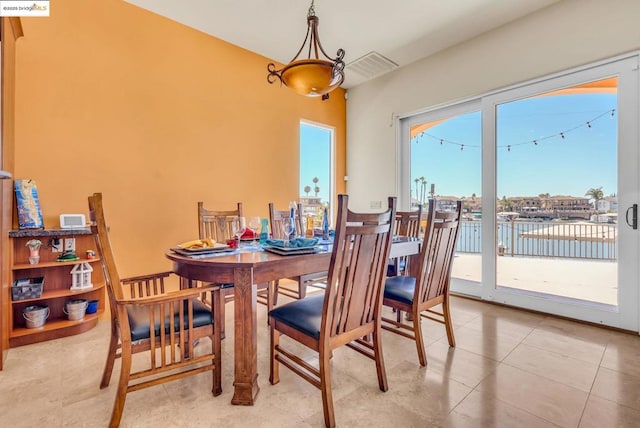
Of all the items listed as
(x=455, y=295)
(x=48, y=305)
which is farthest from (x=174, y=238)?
(x=455, y=295)

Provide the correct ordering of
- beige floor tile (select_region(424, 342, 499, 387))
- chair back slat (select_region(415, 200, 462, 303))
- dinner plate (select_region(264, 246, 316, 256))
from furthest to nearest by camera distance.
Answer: chair back slat (select_region(415, 200, 462, 303)) → beige floor tile (select_region(424, 342, 499, 387)) → dinner plate (select_region(264, 246, 316, 256))

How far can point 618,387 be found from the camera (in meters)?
1.75

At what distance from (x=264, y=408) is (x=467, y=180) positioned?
10.7 ft

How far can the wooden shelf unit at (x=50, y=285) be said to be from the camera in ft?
7.43

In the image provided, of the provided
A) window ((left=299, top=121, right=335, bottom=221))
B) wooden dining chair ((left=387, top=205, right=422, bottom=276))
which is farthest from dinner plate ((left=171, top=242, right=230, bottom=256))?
window ((left=299, top=121, right=335, bottom=221))

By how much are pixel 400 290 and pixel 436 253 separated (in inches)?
14.2

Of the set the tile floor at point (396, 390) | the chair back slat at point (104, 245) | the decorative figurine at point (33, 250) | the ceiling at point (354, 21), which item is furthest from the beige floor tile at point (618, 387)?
the decorative figurine at point (33, 250)

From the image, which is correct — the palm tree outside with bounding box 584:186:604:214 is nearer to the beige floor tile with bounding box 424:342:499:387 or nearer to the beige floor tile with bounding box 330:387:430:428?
the beige floor tile with bounding box 424:342:499:387

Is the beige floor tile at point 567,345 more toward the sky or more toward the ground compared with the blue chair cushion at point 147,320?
more toward the ground

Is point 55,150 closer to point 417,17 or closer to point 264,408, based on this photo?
point 264,408

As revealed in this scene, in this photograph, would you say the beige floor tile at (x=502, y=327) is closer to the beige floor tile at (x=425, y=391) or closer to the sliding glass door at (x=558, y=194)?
the sliding glass door at (x=558, y=194)

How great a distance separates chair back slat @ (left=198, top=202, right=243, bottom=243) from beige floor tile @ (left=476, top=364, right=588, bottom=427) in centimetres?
226

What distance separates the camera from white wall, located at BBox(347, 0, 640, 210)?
8.62ft

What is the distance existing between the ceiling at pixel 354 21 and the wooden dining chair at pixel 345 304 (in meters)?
2.41
